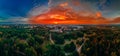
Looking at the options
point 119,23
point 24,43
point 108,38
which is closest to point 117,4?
point 119,23

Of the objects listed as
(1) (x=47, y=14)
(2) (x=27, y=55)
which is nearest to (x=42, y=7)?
(1) (x=47, y=14)

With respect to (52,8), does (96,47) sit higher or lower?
lower

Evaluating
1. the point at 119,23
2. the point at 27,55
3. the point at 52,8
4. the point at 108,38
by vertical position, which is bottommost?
the point at 27,55

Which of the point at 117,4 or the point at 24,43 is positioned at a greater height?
the point at 117,4

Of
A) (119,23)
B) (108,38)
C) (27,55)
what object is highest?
(119,23)

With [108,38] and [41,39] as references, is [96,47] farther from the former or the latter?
[41,39]

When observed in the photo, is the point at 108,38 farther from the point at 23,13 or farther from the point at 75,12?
the point at 23,13
